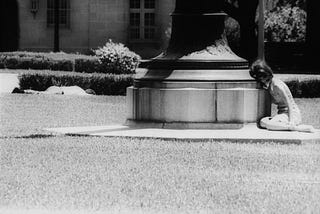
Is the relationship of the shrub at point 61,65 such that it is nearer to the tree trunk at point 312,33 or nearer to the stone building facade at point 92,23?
the tree trunk at point 312,33

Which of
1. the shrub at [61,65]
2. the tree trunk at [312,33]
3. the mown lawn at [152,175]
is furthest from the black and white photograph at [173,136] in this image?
the tree trunk at [312,33]

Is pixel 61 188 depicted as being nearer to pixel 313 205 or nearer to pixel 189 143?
pixel 313 205

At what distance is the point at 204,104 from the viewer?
1235cm

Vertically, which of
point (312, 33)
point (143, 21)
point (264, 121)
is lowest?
point (264, 121)

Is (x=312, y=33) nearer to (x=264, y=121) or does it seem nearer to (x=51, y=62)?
(x=51, y=62)

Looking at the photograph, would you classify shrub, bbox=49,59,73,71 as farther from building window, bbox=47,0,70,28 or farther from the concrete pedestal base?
the concrete pedestal base

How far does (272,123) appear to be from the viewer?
1224 cm

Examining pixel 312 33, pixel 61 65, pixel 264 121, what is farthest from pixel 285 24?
pixel 264 121

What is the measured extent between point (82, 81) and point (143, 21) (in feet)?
58.4

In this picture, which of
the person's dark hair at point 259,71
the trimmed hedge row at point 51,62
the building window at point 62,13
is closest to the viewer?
the person's dark hair at point 259,71

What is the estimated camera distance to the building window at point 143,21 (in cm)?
3972

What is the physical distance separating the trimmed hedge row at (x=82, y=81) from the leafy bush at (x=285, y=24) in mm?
19091

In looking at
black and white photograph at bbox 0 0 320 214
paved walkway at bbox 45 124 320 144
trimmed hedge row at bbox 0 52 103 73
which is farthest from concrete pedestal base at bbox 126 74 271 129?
trimmed hedge row at bbox 0 52 103 73

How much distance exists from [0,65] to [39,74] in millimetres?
7772
